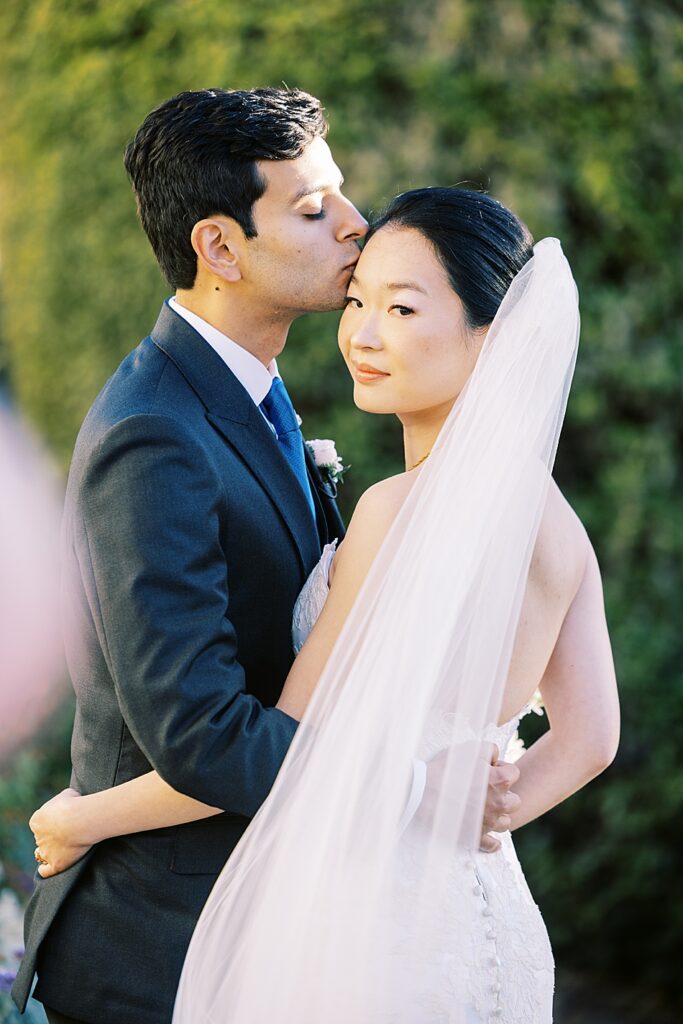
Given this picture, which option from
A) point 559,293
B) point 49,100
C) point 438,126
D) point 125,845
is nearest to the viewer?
point 125,845

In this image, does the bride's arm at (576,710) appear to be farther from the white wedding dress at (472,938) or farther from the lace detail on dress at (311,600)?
the lace detail on dress at (311,600)

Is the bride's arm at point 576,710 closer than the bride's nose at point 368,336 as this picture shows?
No

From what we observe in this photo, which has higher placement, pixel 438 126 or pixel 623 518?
pixel 438 126

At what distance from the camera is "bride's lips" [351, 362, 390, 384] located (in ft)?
8.13

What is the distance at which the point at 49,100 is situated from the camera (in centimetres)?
528

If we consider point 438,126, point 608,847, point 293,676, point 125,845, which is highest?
point 438,126

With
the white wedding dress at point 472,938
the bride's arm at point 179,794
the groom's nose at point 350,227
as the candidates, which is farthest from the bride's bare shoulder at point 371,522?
the groom's nose at point 350,227

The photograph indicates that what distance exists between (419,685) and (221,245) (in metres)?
1.01

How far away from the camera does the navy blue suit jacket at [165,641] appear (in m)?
2.00

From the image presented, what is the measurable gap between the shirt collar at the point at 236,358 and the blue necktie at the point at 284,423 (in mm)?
67

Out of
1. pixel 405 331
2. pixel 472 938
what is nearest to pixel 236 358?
pixel 405 331

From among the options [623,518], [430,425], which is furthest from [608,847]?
[430,425]

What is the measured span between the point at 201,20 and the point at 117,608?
11.9 feet

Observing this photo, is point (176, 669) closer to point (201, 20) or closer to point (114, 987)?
point (114, 987)
